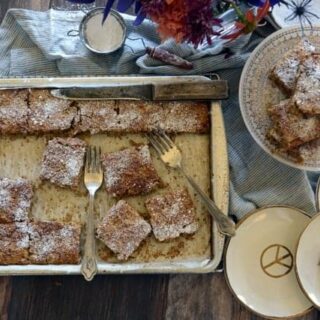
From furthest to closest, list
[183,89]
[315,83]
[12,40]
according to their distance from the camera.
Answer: [12,40]
[183,89]
[315,83]

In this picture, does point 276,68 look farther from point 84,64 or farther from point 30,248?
point 30,248

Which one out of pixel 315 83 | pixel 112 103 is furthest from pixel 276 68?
pixel 112 103

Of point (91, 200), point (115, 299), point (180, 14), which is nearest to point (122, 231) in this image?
point (91, 200)

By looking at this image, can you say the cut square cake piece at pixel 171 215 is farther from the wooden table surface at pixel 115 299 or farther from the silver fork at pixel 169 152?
the wooden table surface at pixel 115 299

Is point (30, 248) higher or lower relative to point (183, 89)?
lower

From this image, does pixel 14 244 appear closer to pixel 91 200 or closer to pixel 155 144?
pixel 91 200

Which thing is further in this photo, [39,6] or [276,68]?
[39,6]

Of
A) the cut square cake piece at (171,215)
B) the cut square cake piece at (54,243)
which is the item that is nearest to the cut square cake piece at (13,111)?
the cut square cake piece at (54,243)

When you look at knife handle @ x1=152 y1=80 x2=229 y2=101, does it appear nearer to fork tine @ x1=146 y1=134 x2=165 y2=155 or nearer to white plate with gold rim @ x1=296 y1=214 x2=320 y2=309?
fork tine @ x1=146 y1=134 x2=165 y2=155
